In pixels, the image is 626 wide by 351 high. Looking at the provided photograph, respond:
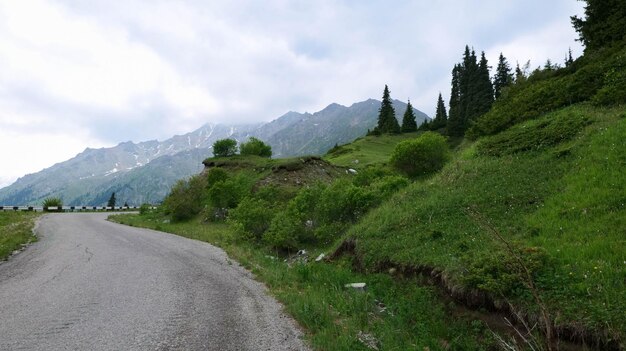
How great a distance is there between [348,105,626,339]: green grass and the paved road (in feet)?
16.5

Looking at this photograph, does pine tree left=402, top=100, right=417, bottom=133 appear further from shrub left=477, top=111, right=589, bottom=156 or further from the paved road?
the paved road

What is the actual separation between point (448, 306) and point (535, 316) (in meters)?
2.37

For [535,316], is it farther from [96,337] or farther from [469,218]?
[96,337]

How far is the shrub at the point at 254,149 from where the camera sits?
5537cm

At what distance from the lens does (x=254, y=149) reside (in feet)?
182

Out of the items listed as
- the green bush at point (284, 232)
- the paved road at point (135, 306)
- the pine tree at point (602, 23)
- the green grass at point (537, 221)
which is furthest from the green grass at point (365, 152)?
the paved road at point (135, 306)

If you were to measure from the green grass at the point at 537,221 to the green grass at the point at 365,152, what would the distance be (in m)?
32.6

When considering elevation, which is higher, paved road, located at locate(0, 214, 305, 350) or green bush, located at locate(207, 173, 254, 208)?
green bush, located at locate(207, 173, 254, 208)

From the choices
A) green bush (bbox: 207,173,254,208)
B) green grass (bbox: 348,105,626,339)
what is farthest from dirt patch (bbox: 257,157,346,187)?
green grass (bbox: 348,105,626,339)

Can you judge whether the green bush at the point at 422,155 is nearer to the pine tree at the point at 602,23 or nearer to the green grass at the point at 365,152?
the pine tree at the point at 602,23

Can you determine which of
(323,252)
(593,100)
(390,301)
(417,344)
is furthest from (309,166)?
(417,344)

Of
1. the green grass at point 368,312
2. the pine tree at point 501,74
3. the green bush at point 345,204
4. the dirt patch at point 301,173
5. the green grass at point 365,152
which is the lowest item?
the green grass at point 368,312

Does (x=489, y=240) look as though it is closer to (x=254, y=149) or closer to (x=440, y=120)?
(x=254, y=149)

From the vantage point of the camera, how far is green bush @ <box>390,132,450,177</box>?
28.6 m
